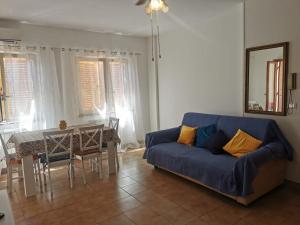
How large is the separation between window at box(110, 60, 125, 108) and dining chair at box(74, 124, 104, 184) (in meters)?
1.55

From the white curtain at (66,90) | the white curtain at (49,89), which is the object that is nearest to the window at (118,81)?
the white curtain at (66,90)

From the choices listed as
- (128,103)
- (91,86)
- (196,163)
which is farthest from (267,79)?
(91,86)

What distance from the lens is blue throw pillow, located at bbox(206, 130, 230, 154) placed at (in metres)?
3.19

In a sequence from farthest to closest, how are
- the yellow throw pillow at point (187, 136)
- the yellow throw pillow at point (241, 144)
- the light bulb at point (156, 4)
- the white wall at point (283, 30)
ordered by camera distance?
the yellow throw pillow at point (187, 136)
the yellow throw pillow at point (241, 144)
the white wall at point (283, 30)
the light bulb at point (156, 4)

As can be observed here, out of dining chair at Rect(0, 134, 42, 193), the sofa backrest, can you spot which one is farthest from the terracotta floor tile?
the sofa backrest

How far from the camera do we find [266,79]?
317 centimetres

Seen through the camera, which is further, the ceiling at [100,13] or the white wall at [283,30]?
the ceiling at [100,13]

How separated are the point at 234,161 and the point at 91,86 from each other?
10.2 ft

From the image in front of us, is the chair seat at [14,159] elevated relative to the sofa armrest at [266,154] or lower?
lower

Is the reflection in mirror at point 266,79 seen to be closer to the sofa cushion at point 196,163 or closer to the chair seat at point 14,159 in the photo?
the sofa cushion at point 196,163

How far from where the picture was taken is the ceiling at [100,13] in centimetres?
308

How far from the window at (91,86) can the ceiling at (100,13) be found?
2.31 feet

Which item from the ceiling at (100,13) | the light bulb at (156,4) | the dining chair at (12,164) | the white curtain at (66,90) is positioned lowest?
the dining chair at (12,164)

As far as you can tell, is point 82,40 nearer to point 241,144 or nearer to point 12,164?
point 12,164
